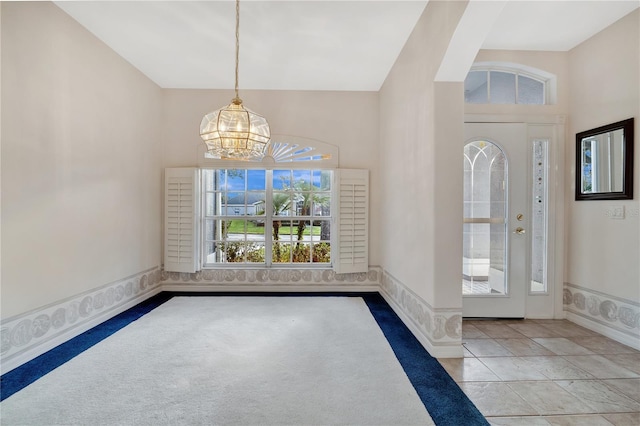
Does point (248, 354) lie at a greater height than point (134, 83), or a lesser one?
lesser

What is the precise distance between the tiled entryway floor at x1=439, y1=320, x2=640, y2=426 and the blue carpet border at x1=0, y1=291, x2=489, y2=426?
0.11 m

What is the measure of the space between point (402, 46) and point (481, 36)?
119 cm

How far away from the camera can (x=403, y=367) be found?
7.38ft

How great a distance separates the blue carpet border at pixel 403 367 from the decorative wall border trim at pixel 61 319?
0.06 meters

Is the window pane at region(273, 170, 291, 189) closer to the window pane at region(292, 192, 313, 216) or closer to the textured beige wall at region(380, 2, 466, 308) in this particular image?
the window pane at region(292, 192, 313, 216)

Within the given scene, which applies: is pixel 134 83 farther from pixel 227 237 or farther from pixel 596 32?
pixel 596 32

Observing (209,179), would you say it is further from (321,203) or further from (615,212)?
(615,212)

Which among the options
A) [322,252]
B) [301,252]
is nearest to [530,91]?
[322,252]

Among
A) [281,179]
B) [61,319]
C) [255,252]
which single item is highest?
[281,179]

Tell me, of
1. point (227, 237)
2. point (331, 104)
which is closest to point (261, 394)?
point (227, 237)

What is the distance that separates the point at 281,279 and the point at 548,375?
10.0 ft

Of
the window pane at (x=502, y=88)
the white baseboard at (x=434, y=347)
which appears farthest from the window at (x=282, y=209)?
the window pane at (x=502, y=88)

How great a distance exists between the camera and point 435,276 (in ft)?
7.94

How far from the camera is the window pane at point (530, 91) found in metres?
3.34
